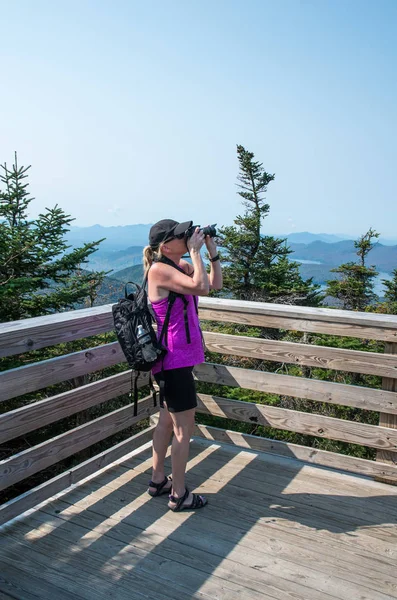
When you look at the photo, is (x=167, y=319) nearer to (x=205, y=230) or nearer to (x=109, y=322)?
(x=205, y=230)

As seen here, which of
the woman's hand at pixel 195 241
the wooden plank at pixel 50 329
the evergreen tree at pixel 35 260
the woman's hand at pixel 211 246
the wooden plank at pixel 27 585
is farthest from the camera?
the evergreen tree at pixel 35 260

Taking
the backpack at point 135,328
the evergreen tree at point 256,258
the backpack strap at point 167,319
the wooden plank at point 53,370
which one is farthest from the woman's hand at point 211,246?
the evergreen tree at point 256,258

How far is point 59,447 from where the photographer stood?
2922 mm

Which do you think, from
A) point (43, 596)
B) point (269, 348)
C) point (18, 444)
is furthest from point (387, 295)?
point (43, 596)

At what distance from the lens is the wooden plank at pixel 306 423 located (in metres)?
3.21

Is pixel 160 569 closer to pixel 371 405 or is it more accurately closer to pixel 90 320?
pixel 90 320

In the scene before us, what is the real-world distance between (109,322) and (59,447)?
85 cm

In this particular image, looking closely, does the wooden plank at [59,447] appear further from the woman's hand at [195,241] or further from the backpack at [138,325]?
the woman's hand at [195,241]

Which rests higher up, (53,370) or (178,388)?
(53,370)

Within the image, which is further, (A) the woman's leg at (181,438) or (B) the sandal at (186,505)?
(B) the sandal at (186,505)

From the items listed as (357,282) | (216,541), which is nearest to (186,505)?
(216,541)

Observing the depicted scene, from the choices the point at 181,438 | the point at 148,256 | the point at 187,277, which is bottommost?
the point at 181,438

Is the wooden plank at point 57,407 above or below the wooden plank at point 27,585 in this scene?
above

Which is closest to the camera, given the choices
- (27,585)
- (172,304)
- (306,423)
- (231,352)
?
(27,585)
